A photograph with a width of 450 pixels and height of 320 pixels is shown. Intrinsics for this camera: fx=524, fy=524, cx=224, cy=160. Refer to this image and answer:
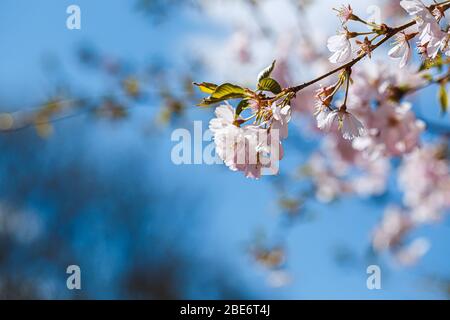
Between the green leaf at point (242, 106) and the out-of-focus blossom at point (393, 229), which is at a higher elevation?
the out-of-focus blossom at point (393, 229)

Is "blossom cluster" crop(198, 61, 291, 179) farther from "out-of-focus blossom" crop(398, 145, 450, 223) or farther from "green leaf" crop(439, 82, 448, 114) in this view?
"out-of-focus blossom" crop(398, 145, 450, 223)

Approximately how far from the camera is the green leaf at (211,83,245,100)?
0.76m

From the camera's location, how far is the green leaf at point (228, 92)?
76 cm

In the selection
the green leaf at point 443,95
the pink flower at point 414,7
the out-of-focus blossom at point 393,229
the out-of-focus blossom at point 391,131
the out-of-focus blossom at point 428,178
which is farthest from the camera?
the out-of-focus blossom at point 393,229

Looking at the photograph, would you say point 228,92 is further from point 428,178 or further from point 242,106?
point 428,178

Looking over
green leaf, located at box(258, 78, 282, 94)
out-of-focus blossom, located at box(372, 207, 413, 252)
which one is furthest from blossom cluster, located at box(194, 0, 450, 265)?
out-of-focus blossom, located at box(372, 207, 413, 252)

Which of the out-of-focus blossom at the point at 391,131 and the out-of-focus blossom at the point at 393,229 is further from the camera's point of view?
the out-of-focus blossom at the point at 393,229

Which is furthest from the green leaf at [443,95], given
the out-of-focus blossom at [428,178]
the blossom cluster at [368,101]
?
the out-of-focus blossom at [428,178]

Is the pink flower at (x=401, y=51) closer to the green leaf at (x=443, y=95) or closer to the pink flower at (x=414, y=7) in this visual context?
the pink flower at (x=414, y=7)

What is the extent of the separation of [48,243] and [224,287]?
3424 millimetres

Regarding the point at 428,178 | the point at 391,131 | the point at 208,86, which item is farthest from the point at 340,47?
the point at 428,178

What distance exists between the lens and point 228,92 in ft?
2.54
